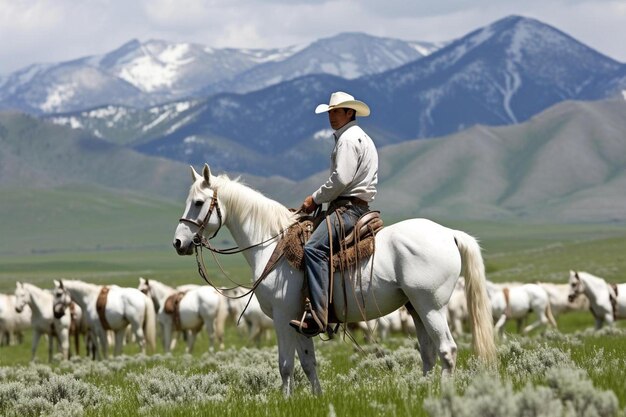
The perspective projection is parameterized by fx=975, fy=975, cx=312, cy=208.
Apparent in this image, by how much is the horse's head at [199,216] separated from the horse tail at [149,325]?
1500 cm

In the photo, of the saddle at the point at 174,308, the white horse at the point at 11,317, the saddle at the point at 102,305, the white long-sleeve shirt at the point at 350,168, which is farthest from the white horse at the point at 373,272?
the white horse at the point at 11,317

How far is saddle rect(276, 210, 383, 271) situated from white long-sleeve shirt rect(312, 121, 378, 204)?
33 centimetres

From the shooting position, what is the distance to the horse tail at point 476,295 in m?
11.6

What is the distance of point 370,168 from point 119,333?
16590 millimetres

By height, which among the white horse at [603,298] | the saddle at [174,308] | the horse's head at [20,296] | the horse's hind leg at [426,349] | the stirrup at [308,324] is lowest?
the horse's hind leg at [426,349]

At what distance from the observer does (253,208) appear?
1234 centimetres

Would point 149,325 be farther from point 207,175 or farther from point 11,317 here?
point 207,175

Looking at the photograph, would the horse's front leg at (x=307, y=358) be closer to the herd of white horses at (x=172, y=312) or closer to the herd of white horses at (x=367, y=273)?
the herd of white horses at (x=367, y=273)

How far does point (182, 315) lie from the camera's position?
101 ft

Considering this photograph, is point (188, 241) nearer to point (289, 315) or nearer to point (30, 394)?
point (289, 315)

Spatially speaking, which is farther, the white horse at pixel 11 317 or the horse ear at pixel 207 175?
the white horse at pixel 11 317

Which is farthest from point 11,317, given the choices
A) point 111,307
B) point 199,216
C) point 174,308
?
point 199,216

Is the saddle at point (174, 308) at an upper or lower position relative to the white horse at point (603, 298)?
upper

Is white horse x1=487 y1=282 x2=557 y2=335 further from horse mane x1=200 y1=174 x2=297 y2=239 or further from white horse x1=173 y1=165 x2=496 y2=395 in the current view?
horse mane x1=200 y1=174 x2=297 y2=239
